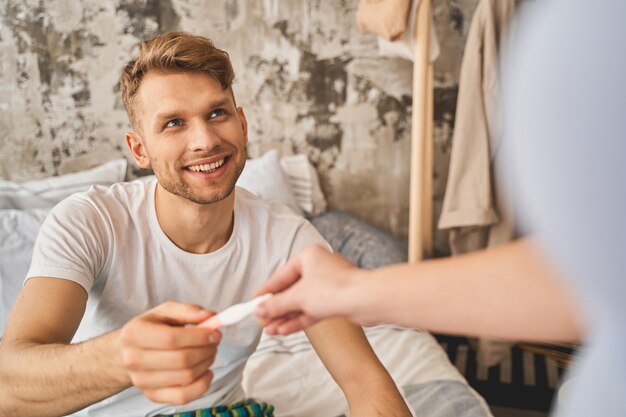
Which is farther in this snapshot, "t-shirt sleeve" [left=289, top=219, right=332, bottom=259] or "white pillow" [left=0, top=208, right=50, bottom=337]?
"white pillow" [left=0, top=208, right=50, bottom=337]

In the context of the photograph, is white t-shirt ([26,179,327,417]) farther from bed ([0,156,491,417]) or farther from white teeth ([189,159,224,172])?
bed ([0,156,491,417])

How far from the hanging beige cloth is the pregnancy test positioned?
5.00 feet

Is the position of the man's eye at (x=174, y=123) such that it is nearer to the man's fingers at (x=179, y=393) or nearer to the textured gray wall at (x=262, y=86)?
the man's fingers at (x=179, y=393)

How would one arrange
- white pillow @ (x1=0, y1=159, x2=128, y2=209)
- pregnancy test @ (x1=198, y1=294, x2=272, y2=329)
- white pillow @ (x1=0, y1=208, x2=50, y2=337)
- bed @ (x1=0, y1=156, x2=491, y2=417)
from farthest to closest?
white pillow @ (x1=0, y1=159, x2=128, y2=209), white pillow @ (x1=0, y1=208, x2=50, y2=337), bed @ (x1=0, y1=156, x2=491, y2=417), pregnancy test @ (x1=198, y1=294, x2=272, y2=329)

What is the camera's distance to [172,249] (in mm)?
1251

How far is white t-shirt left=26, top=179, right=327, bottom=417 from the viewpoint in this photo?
3.86ft

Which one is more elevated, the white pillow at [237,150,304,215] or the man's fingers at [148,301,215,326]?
the white pillow at [237,150,304,215]

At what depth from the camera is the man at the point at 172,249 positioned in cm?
105

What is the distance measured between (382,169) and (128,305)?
1.71 meters

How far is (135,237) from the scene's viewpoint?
125cm

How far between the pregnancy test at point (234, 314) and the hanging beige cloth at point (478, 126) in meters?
1.52

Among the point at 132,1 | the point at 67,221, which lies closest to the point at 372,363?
the point at 67,221

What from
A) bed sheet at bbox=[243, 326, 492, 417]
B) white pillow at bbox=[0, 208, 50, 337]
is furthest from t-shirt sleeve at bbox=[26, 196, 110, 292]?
white pillow at bbox=[0, 208, 50, 337]

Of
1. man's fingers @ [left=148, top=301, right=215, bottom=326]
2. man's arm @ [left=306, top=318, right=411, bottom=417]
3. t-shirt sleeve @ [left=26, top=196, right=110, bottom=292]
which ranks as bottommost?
man's arm @ [left=306, top=318, right=411, bottom=417]
